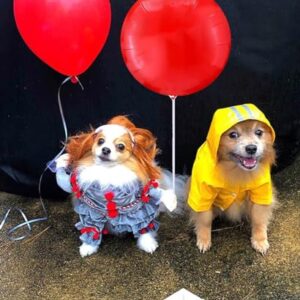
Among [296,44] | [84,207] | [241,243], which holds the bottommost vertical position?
[241,243]

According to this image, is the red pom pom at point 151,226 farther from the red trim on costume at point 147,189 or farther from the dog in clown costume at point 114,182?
the red trim on costume at point 147,189

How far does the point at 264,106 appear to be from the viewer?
302cm

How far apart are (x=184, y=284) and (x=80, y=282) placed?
527mm

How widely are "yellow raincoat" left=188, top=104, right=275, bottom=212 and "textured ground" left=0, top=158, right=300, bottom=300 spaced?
273mm

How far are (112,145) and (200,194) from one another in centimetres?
54

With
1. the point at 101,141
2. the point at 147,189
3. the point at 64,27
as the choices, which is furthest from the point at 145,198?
the point at 64,27

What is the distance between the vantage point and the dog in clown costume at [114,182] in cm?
239

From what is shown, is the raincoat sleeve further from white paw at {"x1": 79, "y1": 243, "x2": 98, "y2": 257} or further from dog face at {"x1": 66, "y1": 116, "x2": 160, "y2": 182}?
white paw at {"x1": 79, "y1": 243, "x2": 98, "y2": 257}

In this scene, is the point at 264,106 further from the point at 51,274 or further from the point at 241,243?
the point at 51,274

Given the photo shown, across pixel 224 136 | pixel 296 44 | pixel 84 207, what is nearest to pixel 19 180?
pixel 84 207

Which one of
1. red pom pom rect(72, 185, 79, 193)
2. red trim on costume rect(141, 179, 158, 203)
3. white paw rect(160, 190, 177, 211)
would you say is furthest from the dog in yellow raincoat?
red pom pom rect(72, 185, 79, 193)

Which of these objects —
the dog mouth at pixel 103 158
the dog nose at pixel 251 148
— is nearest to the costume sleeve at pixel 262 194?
the dog nose at pixel 251 148

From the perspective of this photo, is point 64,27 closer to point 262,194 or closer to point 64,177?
point 64,177

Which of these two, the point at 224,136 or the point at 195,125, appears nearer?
the point at 224,136
